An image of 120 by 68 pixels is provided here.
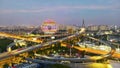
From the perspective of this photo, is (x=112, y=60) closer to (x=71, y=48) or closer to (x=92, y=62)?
(x=92, y=62)

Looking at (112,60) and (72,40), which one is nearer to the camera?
(112,60)

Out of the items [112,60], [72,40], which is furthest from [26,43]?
[112,60]

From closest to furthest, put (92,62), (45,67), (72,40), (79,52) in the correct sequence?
(45,67) → (92,62) → (79,52) → (72,40)

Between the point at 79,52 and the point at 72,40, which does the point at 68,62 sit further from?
the point at 72,40

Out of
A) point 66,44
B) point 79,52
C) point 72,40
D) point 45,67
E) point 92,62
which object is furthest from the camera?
point 72,40

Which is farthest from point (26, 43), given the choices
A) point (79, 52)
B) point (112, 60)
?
point (112, 60)

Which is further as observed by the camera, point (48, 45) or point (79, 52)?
point (79, 52)

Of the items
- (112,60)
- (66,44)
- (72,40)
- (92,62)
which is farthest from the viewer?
(72,40)

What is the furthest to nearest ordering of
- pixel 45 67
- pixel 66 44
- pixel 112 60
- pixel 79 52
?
pixel 66 44 → pixel 79 52 → pixel 112 60 → pixel 45 67
